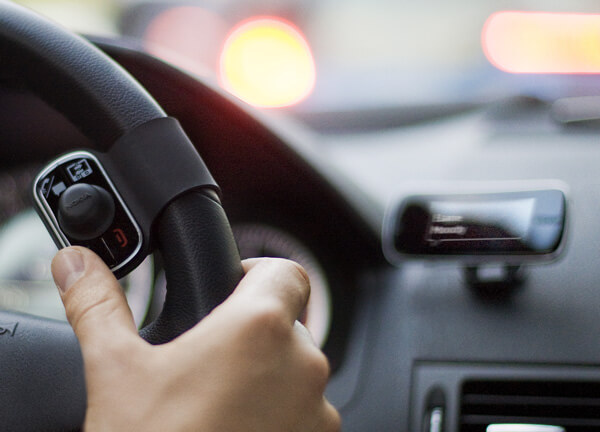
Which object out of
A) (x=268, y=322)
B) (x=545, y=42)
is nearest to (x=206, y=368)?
(x=268, y=322)

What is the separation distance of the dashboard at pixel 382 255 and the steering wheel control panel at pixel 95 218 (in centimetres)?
60

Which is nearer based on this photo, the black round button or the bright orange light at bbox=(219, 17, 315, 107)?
the black round button

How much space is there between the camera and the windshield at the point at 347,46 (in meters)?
1.96

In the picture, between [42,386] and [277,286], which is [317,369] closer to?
[277,286]

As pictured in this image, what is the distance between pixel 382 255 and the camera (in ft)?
4.73

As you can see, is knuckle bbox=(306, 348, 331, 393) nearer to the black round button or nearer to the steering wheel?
the steering wheel

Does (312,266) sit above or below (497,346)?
above

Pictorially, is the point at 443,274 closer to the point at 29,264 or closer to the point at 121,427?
the point at 121,427

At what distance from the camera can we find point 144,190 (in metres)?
0.75

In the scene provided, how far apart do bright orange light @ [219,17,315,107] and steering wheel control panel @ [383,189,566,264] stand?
1471mm

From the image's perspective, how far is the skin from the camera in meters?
0.63

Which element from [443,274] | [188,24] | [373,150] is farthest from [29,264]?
[188,24]

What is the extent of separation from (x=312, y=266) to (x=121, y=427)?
98 cm

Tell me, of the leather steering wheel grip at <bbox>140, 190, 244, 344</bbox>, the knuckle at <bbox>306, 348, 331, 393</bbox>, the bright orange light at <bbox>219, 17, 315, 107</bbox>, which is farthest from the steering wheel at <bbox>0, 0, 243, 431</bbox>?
the bright orange light at <bbox>219, 17, 315, 107</bbox>
